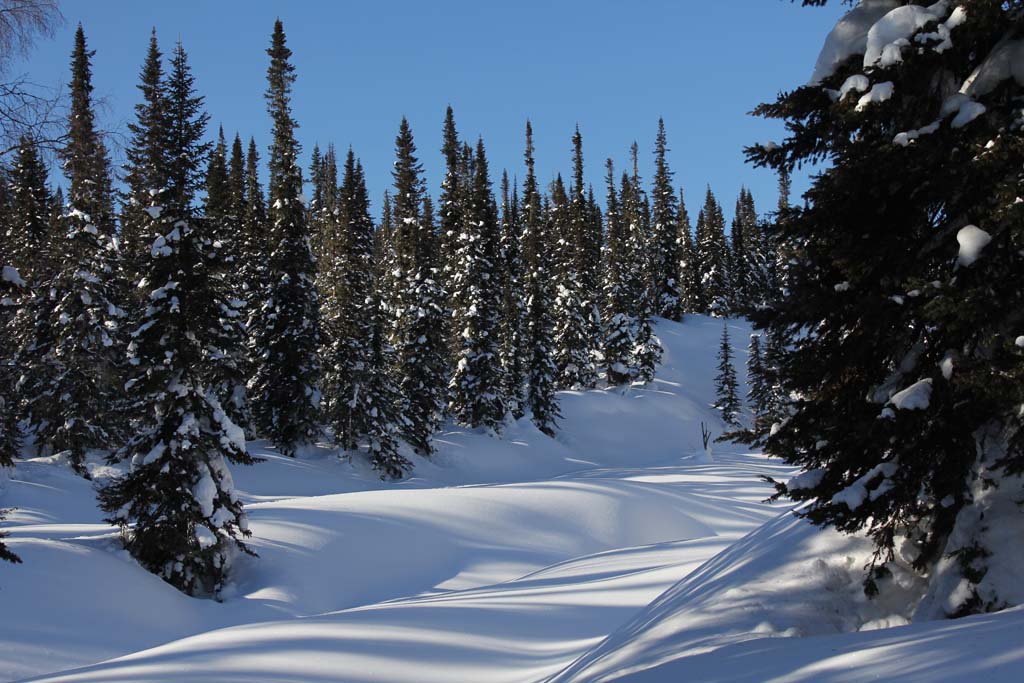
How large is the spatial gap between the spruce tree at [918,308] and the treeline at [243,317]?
894 millimetres

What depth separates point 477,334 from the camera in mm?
38969

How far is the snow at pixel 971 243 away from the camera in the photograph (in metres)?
4.91

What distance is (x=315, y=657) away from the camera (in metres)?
8.01

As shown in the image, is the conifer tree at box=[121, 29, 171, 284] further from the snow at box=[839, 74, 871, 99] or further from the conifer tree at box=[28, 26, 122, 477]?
the snow at box=[839, 74, 871, 99]

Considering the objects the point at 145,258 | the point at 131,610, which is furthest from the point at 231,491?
the point at 145,258

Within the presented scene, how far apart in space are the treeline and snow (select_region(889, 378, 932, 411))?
1.51 metres

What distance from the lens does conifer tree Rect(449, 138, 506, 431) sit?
128 ft

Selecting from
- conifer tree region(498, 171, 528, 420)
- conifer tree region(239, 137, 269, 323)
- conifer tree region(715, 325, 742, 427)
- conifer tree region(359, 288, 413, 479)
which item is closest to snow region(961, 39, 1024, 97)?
conifer tree region(359, 288, 413, 479)

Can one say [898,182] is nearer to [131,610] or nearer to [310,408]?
[131,610]

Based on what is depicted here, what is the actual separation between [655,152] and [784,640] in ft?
263

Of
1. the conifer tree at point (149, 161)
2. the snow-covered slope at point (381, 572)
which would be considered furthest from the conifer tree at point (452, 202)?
the conifer tree at point (149, 161)

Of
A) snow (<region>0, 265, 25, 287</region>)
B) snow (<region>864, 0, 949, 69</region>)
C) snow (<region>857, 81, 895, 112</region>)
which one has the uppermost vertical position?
snow (<region>864, 0, 949, 69</region>)

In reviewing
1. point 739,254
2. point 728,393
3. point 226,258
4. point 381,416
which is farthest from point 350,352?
point 739,254

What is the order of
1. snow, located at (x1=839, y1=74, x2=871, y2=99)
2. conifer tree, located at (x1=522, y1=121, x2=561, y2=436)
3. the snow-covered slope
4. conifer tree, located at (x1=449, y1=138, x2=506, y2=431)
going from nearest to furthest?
snow, located at (x1=839, y1=74, x2=871, y2=99), the snow-covered slope, conifer tree, located at (x1=449, y1=138, x2=506, y2=431), conifer tree, located at (x1=522, y1=121, x2=561, y2=436)
